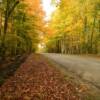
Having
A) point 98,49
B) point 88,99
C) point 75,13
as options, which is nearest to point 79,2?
point 75,13

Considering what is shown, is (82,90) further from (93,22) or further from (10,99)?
(93,22)

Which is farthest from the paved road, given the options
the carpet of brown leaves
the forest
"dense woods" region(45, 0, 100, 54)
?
"dense woods" region(45, 0, 100, 54)

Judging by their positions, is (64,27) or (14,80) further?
(64,27)

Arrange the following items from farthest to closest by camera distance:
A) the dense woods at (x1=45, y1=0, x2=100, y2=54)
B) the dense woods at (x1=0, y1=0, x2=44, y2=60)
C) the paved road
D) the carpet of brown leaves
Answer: the dense woods at (x1=45, y1=0, x2=100, y2=54) < the dense woods at (x1=0, y1=0, x2=44, y2=60) < the paved road < the carpet of brown leaves

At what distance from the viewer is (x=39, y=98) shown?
20.6 ft

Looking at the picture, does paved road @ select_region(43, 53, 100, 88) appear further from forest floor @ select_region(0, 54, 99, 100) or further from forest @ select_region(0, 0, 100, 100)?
forest floor @ select_region(0, 54, 99, 100)

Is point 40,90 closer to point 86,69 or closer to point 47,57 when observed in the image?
point 86,69

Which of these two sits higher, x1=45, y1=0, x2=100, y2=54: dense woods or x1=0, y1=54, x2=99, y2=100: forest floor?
x1=45, y1=0, x2=100, y2=54: dense woods

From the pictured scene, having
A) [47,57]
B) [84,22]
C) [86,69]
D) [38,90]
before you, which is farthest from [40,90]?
[84,22]

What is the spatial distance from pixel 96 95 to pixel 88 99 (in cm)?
58

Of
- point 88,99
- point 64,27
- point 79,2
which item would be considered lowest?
point 88,99

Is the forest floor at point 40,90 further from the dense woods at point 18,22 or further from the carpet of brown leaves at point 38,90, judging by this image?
the dense woods at point 18,22

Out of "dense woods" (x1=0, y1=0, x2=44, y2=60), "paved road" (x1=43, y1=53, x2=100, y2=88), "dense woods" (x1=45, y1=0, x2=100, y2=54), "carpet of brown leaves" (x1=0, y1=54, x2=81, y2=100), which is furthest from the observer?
"dense woods" (x1=45, y1=0, x2=100, y2=54)

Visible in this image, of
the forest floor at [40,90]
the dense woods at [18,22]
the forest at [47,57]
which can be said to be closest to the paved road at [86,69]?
the forest at [47,57]
